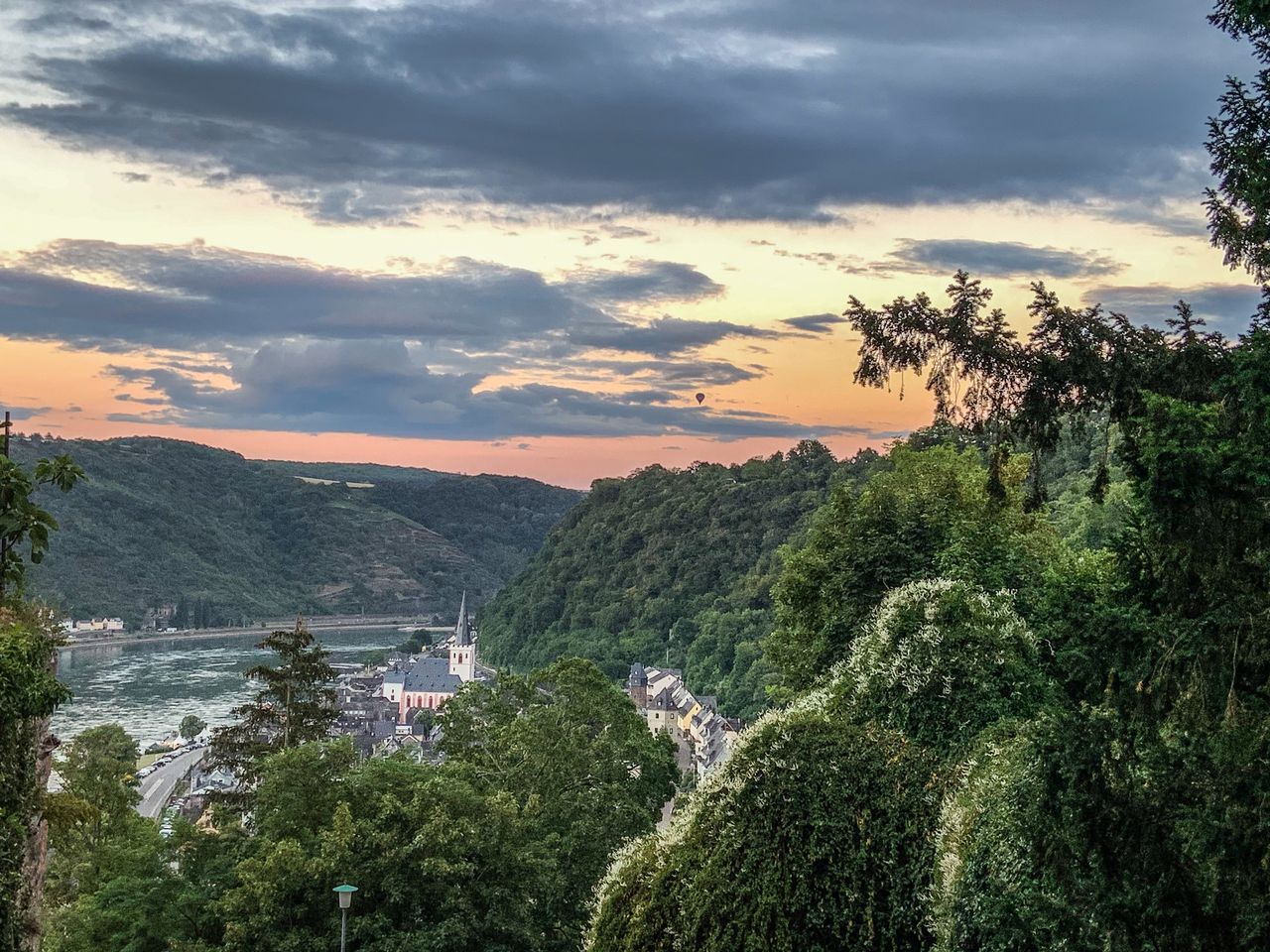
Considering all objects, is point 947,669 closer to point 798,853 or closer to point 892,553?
point 798,853

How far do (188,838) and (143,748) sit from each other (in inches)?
2265

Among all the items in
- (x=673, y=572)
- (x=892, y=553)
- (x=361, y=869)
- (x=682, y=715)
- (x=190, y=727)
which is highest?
(x=892, y=553)

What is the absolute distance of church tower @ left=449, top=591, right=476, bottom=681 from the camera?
360 feet

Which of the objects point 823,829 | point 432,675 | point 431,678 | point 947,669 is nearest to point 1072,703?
point 823,829

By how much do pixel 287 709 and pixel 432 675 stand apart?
74.6 metres

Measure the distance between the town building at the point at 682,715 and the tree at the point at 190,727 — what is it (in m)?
26.6

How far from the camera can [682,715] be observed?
72.6 metres

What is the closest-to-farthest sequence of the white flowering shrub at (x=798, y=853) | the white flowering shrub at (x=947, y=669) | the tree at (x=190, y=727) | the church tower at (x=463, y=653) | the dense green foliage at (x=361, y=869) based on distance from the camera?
the white flowering shrub at (x=798, y=853), the white flowering shrub at (x=947, y=669), the dense green foliage at (x=361, y=869), the tree at (x=190, y=727), the church tower at (x=463, y=653)

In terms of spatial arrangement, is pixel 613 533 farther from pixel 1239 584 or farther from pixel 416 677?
pixel 1239 584

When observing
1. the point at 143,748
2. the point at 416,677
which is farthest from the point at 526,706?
the point at 416,677

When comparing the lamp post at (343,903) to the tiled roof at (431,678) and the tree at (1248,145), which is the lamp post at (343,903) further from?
the tiled roof at (431,678)

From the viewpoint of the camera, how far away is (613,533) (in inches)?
4673

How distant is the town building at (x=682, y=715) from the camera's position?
63.0 m

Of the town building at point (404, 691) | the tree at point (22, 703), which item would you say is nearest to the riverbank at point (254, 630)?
the town building at point (404, 691)
